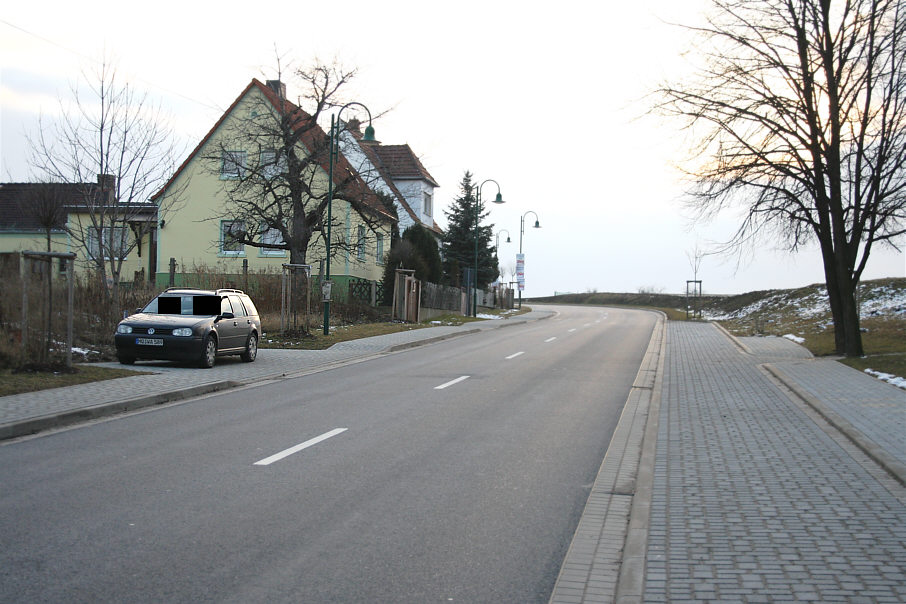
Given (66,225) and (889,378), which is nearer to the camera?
(889,378)

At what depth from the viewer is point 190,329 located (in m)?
16.1

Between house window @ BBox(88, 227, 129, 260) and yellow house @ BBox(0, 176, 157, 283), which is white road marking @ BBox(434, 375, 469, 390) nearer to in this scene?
house window @ BBox(88, 227, 129, 260)

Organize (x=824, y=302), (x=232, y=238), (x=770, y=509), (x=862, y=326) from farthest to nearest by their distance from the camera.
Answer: (x=824, y=302), (x=232, y=238), (x=862, y=326), (x=770, y=509)

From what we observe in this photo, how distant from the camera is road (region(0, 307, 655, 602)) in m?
4.49

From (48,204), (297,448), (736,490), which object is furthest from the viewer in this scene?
(48,204)

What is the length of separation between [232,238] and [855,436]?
28.7m

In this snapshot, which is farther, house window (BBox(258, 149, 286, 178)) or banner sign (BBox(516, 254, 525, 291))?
banner sign (BBox(516, 254, 525, 291))

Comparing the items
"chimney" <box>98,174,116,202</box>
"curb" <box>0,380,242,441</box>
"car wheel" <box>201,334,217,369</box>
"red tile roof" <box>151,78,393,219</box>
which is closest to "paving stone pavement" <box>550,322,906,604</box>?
"curb" <box>0,380,242,441</box>

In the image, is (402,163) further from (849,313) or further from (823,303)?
(849,313)

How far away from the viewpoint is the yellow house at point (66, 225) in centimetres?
2877

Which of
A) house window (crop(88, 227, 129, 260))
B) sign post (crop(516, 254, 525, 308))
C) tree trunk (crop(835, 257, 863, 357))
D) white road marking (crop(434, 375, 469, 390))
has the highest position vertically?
sign post (crop(516, 254, 525, 308))

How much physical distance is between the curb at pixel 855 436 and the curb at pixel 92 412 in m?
9.00

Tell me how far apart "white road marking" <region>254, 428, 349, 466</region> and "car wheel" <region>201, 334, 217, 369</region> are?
773 centimetres

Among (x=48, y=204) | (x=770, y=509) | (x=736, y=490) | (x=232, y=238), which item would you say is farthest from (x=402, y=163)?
(x=770, y=509)
